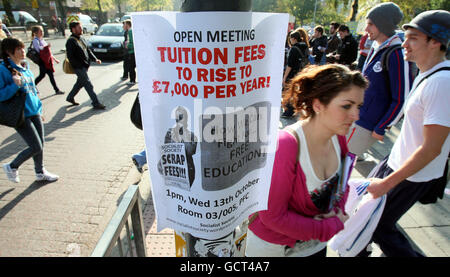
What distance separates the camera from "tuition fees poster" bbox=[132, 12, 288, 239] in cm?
94

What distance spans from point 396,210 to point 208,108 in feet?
6.31

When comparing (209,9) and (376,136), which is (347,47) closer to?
(376,136)

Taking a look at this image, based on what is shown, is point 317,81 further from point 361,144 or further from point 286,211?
point 361,144

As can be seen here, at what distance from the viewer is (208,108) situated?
100 centimetres

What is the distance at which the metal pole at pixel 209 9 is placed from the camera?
0.98 meters

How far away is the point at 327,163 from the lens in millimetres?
1588

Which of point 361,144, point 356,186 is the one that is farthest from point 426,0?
point 356,186

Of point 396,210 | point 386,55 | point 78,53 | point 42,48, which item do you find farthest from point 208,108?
point 42,48

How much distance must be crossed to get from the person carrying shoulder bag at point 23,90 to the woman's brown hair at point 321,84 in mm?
3365

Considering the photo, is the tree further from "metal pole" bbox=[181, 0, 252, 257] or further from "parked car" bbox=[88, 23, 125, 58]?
"metal pole" bbox=[181, 0, 252, 257]

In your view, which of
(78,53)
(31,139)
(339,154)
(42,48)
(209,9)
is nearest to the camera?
(209,9)

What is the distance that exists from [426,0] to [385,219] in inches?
986

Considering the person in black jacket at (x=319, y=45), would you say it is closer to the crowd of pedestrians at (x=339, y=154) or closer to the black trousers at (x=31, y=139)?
the crowd of pedestrians at (x=339, y=154)
